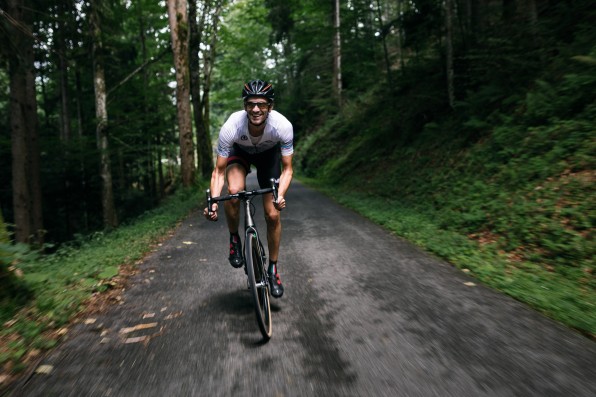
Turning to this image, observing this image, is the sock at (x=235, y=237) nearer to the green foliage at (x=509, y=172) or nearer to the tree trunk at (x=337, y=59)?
the green foliage at (x=509, y=172)

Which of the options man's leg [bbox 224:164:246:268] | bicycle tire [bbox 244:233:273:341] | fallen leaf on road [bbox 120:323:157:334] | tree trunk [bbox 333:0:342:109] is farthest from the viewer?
tree trunk [bbox 333:0:342:109]

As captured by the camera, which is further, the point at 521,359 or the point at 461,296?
the point at 461,296

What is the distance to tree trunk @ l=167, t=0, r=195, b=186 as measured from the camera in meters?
13.2

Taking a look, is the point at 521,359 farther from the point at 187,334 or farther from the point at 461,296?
the point at 187,334

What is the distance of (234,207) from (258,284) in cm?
108

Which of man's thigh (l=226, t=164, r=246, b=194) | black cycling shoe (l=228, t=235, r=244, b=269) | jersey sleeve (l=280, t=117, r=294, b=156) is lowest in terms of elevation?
black cycling shoe (l=228, t=235, r=244, b=269)

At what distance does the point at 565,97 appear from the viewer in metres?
7.56

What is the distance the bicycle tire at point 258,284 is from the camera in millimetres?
2861

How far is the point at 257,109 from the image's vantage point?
11.3 ft

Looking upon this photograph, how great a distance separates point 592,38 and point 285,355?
1021cm

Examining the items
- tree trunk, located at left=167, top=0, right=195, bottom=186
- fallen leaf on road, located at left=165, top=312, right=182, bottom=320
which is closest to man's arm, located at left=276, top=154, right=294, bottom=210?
fallen leaf on road, located at left=165, top=312, right=182, bottom=320

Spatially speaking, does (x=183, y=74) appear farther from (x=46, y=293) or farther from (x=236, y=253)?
(x=236, y=253)

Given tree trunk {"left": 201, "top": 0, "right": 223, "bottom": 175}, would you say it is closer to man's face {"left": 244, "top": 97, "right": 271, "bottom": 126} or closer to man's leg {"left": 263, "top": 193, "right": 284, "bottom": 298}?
man's leg {"left": 263, "top": 193, "right": 284, "bottom": 298}

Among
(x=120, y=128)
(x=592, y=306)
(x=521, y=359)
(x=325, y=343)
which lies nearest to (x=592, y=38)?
(x=592, y=306)
